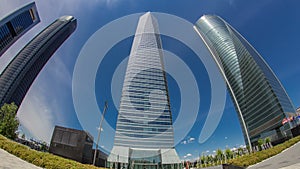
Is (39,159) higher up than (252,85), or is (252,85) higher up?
(252,85)

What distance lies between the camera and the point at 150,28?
13425cm

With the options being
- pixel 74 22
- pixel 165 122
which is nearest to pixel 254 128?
pixel 165 122

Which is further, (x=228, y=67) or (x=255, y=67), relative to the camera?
(x=228, y=67)

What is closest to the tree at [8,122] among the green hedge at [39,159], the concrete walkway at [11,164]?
the green hedge at [39,159]

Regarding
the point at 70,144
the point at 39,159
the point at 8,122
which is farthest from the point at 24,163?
the point at 8,122

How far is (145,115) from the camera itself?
8700 cm

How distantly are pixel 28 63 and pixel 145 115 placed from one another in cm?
8642

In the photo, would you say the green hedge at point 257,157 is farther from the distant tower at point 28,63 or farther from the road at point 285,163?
the distant tower at point 28,63

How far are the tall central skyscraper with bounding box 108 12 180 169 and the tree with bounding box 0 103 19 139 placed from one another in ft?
102

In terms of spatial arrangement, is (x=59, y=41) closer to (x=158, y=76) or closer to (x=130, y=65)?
(x=130, y=65)

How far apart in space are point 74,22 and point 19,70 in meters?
82.9

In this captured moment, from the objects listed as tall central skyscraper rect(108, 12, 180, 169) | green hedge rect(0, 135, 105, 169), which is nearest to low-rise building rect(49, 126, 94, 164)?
green hedge rect(0, 135, 105, 169)

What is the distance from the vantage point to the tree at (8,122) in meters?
30.8

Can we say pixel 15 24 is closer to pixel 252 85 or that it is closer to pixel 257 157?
pixel 257 157
